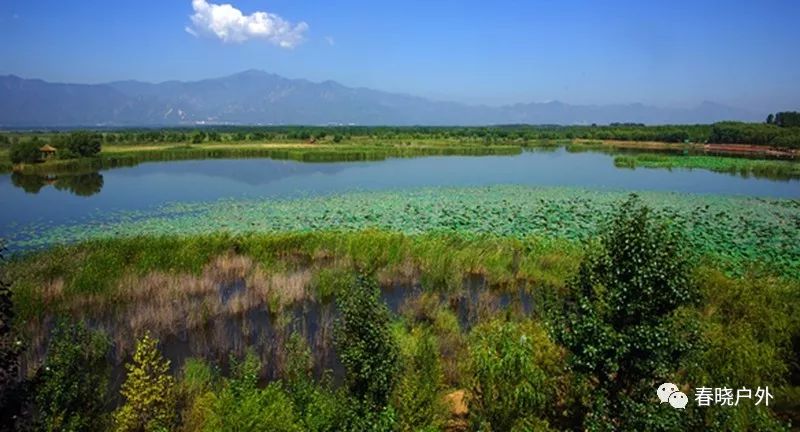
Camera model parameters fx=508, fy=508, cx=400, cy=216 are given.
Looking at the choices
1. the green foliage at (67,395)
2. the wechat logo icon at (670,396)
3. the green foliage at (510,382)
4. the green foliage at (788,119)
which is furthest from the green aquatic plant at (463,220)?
the green foliage at (788,119)

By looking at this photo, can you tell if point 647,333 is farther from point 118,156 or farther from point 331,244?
point 118,156

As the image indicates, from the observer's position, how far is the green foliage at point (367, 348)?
7.52m

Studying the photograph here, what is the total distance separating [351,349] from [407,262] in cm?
1021

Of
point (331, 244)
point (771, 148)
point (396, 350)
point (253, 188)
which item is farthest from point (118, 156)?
point (771, 148)

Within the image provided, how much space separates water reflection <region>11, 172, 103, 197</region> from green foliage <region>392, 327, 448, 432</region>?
117 ft

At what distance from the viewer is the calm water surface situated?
109ft

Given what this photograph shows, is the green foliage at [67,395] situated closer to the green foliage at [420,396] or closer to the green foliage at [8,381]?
the green foliage at [8,381]

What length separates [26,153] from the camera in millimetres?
51406

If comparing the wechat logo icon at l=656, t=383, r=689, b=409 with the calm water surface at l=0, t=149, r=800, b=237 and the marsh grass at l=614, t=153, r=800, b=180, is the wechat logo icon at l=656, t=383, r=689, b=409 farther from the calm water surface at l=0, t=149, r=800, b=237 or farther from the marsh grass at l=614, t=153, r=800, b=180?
the marsh grass at l=614, t=153, r=800, b=180

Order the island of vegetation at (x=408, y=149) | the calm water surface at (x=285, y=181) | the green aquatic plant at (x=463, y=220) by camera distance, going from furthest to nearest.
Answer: the island of vegetation at (x=408, y=149)
the calm water surface at (x=285, y=181)
the green aquatic plant at (x=463, y=220)

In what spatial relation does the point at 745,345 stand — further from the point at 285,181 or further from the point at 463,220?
the point at 285,181

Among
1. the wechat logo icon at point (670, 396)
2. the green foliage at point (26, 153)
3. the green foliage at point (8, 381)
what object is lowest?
the wechat logo icon at point (670, 396)

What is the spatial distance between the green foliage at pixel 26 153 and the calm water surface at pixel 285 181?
17.5 ft

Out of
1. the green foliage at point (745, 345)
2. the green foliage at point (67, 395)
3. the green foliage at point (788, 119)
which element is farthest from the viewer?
the green foliage at point (788, 119)
